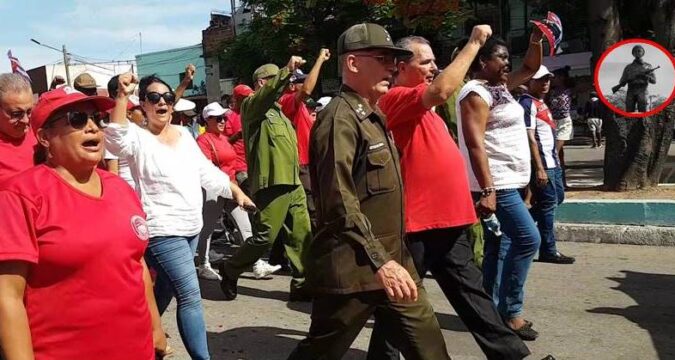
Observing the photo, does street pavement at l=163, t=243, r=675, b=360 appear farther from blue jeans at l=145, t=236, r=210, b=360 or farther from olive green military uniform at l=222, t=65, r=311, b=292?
blue jeans at l=145, t=236, r=210, b=360

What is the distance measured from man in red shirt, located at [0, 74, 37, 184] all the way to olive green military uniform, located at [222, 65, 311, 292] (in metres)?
2.29

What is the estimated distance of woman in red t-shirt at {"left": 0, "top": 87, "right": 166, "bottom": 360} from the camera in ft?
7.14

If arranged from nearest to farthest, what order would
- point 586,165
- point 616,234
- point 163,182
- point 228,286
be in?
1. point 163,182
2. point 228,286
3. point 616,234
4. point 586,165

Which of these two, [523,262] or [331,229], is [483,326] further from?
[331,229]

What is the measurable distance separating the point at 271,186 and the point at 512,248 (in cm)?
210

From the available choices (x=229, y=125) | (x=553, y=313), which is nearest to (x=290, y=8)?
(x=229, y=125)

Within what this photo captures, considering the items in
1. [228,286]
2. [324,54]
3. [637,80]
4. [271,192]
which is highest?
[324,54]

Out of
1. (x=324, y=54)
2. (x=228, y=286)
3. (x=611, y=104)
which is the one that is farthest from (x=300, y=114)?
(x=611, y=104)

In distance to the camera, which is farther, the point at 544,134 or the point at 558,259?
the point at 558,259

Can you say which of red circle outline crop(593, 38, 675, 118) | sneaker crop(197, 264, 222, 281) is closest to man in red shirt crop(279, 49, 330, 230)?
sneaker crop(197, 264, 222, 281)

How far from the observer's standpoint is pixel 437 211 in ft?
12.7

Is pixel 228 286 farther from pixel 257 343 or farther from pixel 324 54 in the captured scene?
pixel 324 54

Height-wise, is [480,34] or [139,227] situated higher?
[480,34]

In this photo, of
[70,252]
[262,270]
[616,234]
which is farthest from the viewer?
[616,234]
